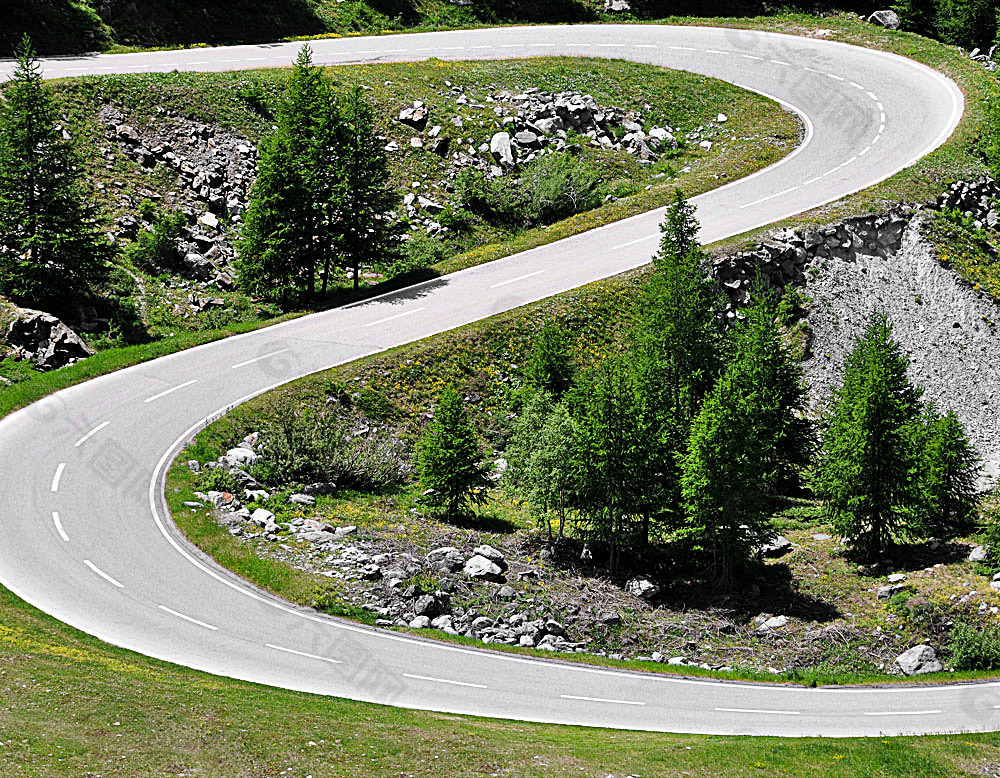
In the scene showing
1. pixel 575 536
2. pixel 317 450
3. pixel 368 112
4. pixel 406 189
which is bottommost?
pixel 575 536

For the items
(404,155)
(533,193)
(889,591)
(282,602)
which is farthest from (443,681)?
(404,155)

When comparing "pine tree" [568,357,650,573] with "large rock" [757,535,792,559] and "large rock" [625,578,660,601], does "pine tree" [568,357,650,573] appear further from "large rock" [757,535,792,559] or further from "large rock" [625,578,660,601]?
"large rock" [757,535,792,559]

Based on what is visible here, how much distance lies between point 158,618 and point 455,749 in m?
11.0

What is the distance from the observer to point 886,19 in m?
73.8

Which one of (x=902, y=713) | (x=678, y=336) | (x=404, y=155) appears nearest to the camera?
(x=902, y=713)

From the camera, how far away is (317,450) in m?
36.7

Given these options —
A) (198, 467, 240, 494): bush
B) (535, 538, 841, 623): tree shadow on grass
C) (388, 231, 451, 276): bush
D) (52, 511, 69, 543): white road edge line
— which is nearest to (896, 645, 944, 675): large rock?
(535, 538, 841, 623): tree shadow on grass

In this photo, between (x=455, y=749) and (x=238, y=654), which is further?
(x=238, y=654)

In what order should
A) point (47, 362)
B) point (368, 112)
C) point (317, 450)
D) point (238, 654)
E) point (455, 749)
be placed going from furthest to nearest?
1. point (368, 112)
2. point (47, 362)
3. point (317, 450)
4. point (238, 654)
5. point (455, 749)

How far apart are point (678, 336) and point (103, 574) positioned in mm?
23899

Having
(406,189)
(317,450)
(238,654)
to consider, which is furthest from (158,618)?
(406,189)

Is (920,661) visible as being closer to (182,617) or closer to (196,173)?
(182,617)

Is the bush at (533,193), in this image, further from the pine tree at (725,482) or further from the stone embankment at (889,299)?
the pine tree at (725,482)

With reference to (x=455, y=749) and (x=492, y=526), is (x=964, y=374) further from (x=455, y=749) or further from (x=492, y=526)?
(x=455, y=749)
